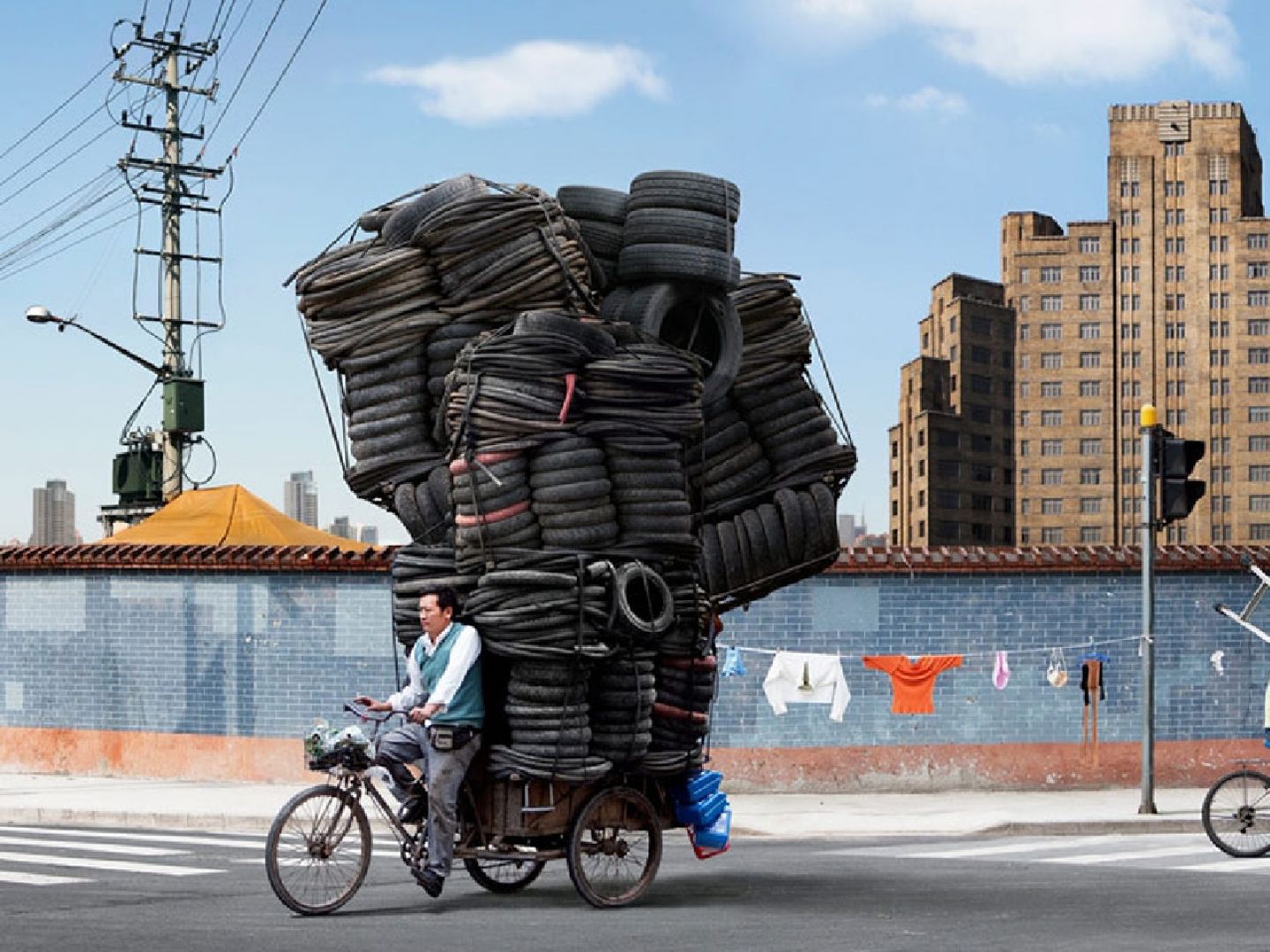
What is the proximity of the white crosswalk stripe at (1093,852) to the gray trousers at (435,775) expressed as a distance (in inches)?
199

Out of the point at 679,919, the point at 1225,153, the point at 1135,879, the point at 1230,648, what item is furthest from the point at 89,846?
the point at 1225,153

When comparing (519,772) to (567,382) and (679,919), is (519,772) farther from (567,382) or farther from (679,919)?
(567,382)

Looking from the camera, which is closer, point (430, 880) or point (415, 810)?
point (430, 880)

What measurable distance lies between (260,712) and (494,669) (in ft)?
39.1

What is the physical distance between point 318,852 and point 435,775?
75 centimetres

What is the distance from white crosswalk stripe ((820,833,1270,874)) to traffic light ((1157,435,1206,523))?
3130 millimetres

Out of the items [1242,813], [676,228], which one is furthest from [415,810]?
[1242,813]

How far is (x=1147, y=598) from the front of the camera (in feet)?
62.5

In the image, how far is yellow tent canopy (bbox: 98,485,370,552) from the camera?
28797mm

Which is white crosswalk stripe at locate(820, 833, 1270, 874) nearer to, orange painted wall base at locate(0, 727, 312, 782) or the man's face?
the man's face

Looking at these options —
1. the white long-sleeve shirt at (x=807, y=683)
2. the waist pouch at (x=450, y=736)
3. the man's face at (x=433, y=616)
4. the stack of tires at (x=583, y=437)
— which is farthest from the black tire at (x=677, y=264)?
the white long-sleeve shirt at (x=807, y=683)

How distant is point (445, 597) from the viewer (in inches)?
428

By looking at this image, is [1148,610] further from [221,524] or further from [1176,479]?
[221,524]

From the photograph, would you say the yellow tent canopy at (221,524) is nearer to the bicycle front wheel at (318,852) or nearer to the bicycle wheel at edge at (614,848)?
the bicycle wheel at edge at (614,848)
